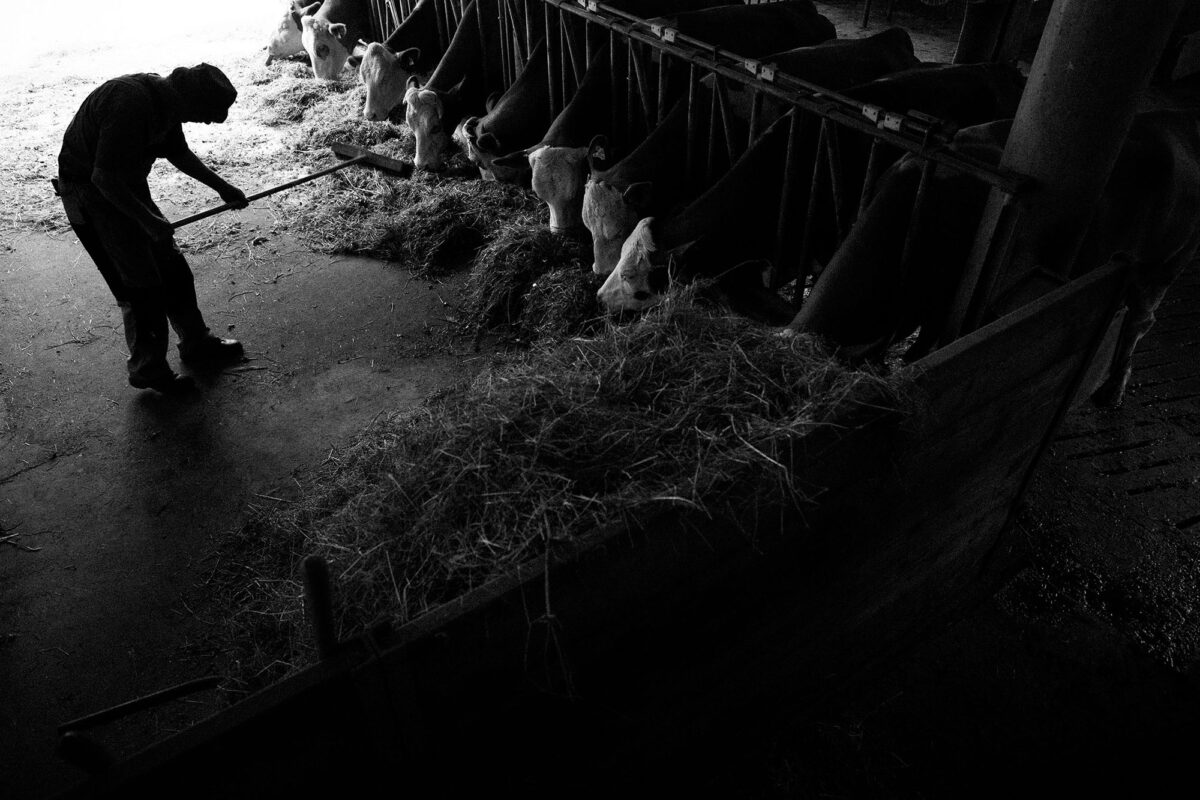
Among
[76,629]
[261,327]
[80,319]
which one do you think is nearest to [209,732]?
[76,629]

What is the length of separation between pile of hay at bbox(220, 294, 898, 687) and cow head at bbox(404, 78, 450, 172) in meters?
5.64

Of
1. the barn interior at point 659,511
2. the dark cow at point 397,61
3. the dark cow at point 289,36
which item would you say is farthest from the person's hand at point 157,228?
the dark cow at point 289,36

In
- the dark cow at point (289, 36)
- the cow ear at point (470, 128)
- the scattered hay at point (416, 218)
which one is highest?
the cow ear at point (470, 128)

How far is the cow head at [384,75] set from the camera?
9.27 meters

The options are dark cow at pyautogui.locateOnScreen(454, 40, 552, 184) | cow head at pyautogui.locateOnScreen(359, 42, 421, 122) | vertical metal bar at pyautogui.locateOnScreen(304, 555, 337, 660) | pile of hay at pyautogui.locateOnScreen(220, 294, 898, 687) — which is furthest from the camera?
cow head at pyautogui.locateOnScreen(359, 42, 421, 122)

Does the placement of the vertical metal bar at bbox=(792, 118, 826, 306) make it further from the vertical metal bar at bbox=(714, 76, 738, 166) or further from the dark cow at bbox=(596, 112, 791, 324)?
the vertical metal bar at bbox=(714, 76, 738, 166)

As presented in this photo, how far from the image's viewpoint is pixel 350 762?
74.9 inches

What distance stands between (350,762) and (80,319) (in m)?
6.09

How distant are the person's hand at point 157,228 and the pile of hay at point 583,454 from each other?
8.99 ft

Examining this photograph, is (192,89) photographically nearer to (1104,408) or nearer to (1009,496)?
(1009,496)

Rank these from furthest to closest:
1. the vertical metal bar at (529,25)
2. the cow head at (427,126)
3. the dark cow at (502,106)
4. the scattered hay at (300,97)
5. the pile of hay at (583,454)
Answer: the scattered hay at (300,97) < the cow head at (427,126) < the vertical metal bar at (529,25) < the dark cow at (502,106) < the pile of hay at (583,454)

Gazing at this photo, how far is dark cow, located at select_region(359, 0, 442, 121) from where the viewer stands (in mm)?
9289

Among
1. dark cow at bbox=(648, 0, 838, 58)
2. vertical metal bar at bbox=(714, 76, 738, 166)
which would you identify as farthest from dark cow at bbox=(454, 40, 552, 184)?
vertical metal bar at bbox=(714, 76, 738, 166)

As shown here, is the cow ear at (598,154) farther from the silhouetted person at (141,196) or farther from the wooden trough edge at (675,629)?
the wooden trough edge at (675,629)
